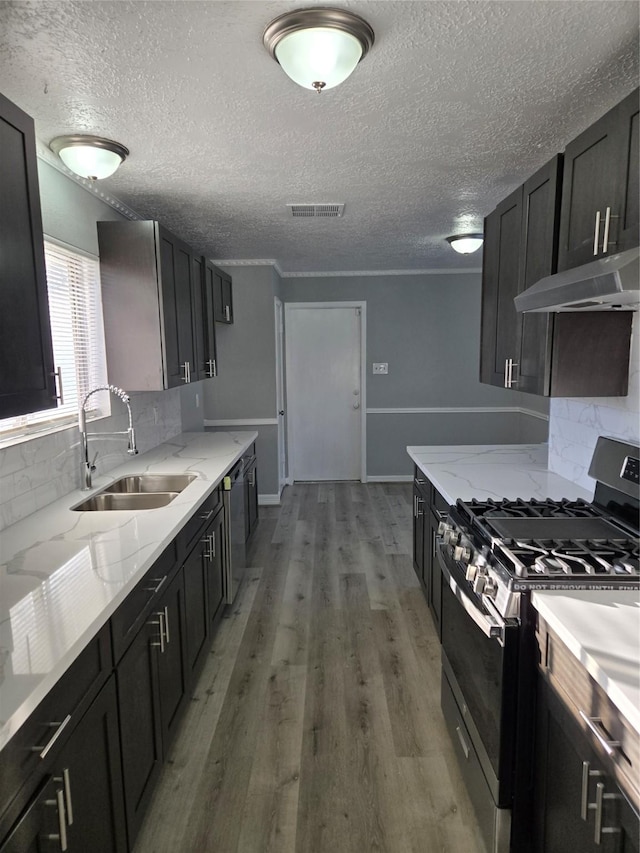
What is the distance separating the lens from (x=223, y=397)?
17.7 ft

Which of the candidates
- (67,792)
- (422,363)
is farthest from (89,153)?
(422,363)

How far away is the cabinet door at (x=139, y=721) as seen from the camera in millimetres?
1573

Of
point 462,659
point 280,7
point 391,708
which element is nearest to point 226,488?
point 391,708

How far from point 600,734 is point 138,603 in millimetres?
1320

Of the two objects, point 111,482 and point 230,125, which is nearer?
point 230,125

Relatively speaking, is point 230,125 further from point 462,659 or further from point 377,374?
point 377,374

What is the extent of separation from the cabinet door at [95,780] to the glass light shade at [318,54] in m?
1.87

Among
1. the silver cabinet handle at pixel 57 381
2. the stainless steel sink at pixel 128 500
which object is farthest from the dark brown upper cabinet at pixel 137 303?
the stainless steel sink at pixel 128 500

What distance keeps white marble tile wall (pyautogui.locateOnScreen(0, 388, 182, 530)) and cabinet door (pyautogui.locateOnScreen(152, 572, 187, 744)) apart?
0.72m

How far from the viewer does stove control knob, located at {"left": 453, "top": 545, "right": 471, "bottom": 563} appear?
72.0 inches

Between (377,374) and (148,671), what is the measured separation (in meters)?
4.74

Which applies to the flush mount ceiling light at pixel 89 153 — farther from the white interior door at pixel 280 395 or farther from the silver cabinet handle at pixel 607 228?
the white interior door at pixel 280 395

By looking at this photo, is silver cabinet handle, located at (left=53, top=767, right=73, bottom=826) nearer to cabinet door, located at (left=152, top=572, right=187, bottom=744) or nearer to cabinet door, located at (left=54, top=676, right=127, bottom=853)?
cabinet door, located at (left=54, top=676, right=127, bottom=853)

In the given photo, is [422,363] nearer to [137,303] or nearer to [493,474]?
[493,474]
